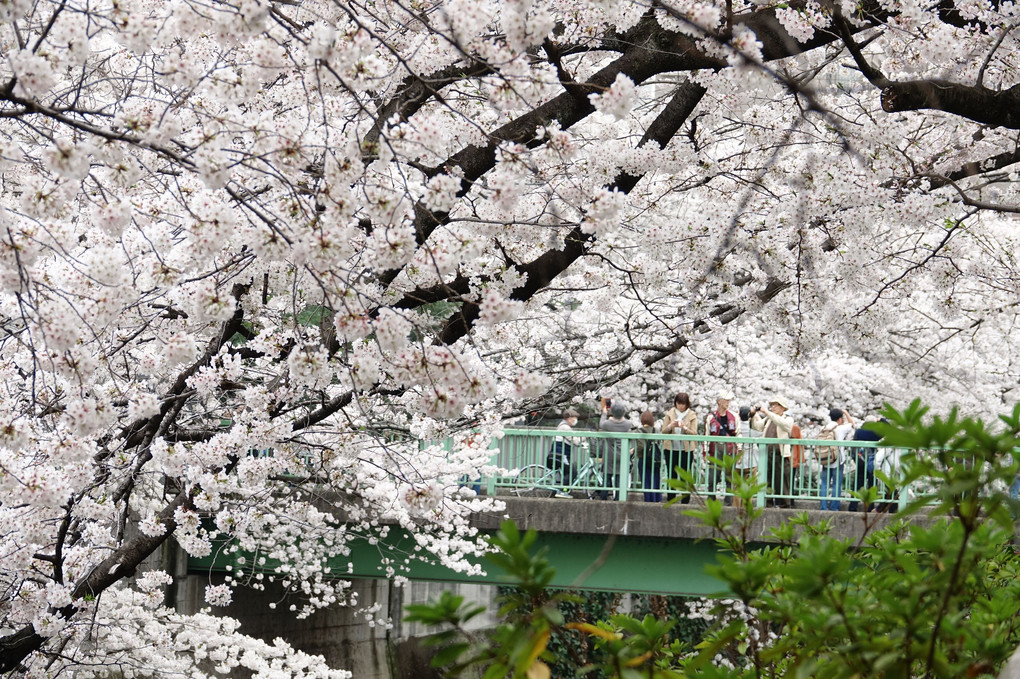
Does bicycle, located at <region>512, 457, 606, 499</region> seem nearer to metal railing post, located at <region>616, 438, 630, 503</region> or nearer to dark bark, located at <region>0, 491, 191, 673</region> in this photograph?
metal railing post, located at <region>616, 438, 630, 503</region>

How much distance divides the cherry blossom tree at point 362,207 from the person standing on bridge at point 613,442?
3.54 metres

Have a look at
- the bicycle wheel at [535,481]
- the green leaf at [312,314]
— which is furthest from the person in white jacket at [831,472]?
the green leaf at [312,314]

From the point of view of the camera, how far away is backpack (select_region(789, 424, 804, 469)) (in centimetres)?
1017

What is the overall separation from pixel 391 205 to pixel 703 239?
2580 mm

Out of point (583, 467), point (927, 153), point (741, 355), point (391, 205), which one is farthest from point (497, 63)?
point (741, 355)

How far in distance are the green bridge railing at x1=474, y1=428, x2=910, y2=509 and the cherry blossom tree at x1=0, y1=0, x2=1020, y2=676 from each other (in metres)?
3.23

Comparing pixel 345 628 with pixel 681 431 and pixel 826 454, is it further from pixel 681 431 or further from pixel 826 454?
pixel 826 454

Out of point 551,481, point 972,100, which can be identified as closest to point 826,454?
point 551,481

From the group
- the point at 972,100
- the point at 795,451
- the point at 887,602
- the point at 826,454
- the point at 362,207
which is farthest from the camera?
the point at 795,451

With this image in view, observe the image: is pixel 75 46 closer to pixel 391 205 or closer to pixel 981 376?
pixel 391 205

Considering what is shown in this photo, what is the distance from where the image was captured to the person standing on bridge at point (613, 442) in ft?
34.2

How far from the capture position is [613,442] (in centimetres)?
1084

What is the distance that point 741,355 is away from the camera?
1493cm

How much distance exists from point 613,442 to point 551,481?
0.88 metres
